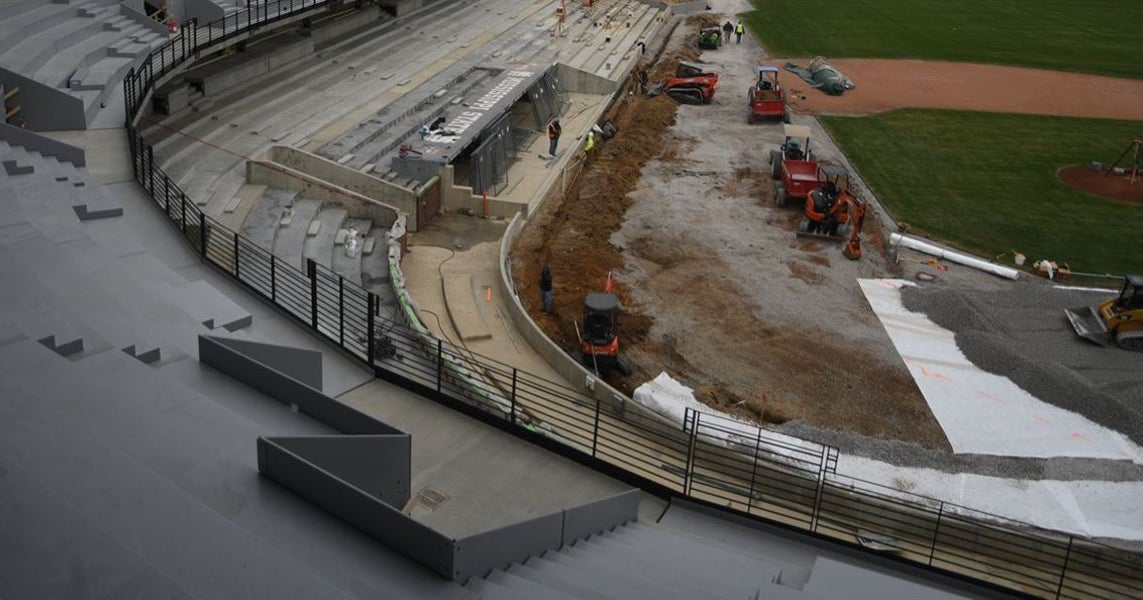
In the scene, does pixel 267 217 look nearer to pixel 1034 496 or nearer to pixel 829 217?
pixel 829 217

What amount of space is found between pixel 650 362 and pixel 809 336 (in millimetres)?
4208

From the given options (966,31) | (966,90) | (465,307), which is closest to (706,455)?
(465,307)

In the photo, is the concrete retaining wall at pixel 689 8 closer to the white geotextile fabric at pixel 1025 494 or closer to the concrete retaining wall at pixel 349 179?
the concrete retaining wall at pixel 349 179

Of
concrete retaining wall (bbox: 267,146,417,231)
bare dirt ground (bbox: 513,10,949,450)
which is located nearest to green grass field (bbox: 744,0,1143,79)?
bare dirt ground (bbox: 513,10,949,450)

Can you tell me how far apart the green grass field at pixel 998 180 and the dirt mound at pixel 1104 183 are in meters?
0.56

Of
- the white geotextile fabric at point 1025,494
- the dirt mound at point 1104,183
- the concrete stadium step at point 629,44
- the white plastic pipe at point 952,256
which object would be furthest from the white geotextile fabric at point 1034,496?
the concrete stadium step at point 629,44

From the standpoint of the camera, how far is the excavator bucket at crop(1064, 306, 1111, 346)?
920 inches

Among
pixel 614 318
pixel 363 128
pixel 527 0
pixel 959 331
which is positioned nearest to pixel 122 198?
pixel 614 318

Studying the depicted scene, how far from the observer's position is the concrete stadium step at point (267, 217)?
2425cm

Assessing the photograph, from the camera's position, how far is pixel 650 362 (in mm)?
21891

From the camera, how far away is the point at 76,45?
28.3 m

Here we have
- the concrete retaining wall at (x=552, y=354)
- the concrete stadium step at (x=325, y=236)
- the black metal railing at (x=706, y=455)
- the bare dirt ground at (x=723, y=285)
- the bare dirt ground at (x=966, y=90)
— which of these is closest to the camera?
the black metal railing at (x=706, y=455)

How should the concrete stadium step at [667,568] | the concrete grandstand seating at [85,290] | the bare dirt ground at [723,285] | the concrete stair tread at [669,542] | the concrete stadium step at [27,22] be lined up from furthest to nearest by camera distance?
the concrete stadium step at [27,22], the bare dirt ground at [723,285], the concrete grandstand seating at [85,290], the concrete stair tread at [669,542], the concrete stadium step at [667,568]

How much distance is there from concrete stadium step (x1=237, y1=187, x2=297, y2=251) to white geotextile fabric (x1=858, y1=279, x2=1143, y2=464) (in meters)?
15.0
